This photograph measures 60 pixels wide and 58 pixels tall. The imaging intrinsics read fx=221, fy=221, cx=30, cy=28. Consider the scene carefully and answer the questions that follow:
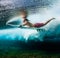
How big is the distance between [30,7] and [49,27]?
0.33m

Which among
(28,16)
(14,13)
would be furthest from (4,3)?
(28,16)

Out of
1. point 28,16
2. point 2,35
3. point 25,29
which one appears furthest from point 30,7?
A: point 2,35

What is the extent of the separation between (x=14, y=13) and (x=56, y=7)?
1.69 feet

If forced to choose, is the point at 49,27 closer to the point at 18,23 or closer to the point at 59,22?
the point at 59,22

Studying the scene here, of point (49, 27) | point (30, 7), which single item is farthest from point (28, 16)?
point (49, 27)

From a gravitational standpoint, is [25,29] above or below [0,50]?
above

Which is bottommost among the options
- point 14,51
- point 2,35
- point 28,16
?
point 14,51

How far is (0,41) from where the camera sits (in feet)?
8.91

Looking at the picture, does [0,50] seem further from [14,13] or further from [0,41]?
[14,13]

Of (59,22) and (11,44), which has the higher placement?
(59,22)

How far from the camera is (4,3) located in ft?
8.95

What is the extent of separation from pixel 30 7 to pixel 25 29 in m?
0.27

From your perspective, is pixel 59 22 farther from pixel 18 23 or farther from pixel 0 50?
pixel 0 50

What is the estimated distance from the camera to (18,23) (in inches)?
106
